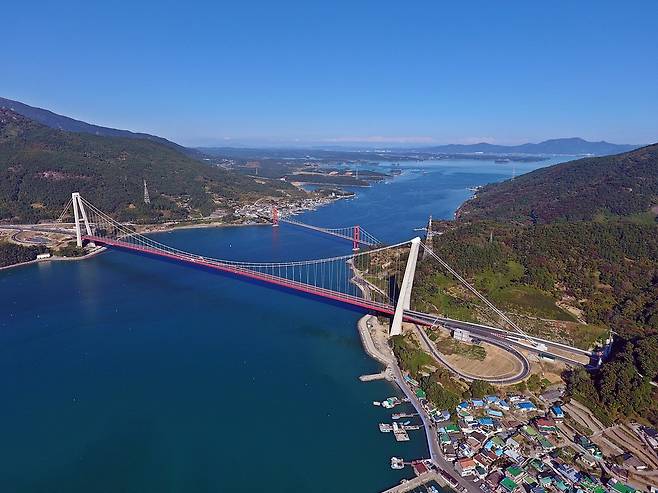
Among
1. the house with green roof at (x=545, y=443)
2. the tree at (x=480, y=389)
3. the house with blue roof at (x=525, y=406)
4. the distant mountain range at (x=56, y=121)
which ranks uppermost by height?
the distant mountain range at (x=56, y=121)

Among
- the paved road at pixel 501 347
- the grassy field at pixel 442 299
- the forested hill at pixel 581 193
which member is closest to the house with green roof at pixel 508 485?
the paved road at pixel 501 347

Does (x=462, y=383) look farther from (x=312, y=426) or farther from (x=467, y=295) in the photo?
(x=467, y=295)

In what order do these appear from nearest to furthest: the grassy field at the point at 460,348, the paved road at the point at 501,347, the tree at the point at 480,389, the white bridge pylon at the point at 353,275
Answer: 1. the tree at the point at 480,389
2. the paved road at the point at 501,347
3. the grassy field at the point at 460,348
4. the white bridge pylon at the point at 353,275

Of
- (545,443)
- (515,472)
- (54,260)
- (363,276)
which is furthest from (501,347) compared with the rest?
(54,260)

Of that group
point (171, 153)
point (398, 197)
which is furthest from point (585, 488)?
point (171, 153)

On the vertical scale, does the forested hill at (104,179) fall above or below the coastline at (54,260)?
above

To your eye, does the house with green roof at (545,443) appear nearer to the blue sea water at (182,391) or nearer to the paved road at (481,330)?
the blue sea water at (182,391)

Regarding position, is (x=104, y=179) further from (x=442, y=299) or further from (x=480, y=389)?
(x=480, y=389)
